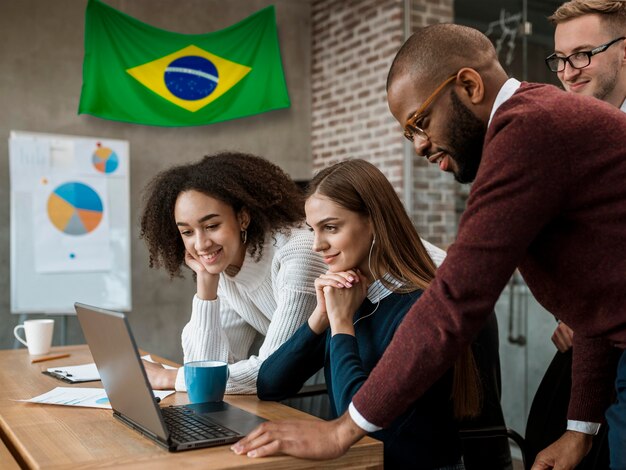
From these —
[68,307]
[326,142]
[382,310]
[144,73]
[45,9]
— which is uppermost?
[45,9]

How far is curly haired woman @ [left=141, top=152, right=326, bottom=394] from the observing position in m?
2.00

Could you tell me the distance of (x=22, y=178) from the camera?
4082mm

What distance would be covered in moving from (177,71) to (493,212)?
4107 mm

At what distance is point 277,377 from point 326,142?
3.70 meters

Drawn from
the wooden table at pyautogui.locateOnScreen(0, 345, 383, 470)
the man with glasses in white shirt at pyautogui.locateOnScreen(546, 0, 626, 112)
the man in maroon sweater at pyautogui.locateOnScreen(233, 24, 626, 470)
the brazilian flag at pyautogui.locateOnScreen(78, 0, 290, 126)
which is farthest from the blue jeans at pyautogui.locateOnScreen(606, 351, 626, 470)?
the brazilian flag at pyautogui.locateOnScreen(78, 0, 290, 126)

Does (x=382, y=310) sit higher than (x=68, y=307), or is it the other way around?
(x=382, y=310)

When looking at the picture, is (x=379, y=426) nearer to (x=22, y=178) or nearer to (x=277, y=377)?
(x=277, y=377)

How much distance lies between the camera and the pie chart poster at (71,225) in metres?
4.12

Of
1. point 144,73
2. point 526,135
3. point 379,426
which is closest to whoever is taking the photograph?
point 526,135

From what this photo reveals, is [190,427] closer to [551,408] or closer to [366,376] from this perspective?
[366,376]

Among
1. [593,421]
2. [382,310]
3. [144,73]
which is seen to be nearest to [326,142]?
[144,73]

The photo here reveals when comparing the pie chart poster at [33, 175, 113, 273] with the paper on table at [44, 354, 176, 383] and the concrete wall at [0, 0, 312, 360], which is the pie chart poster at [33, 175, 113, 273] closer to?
the concrete wall at [0, 0, 312, 360]

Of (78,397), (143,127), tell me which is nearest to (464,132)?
(78,397)

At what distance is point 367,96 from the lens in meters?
4.75
